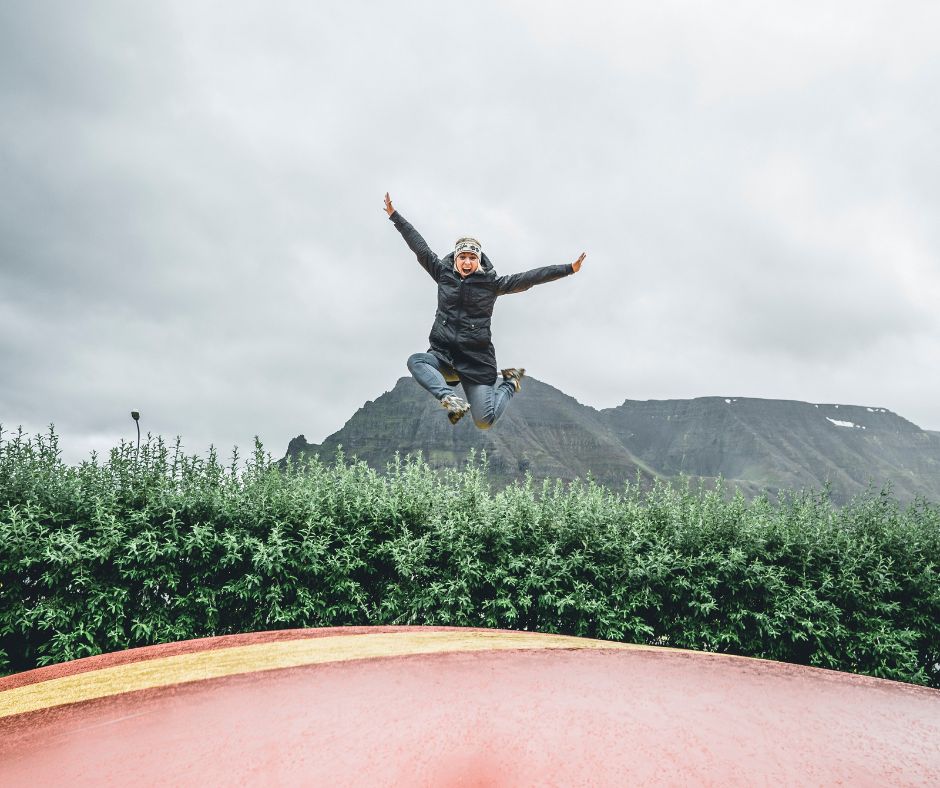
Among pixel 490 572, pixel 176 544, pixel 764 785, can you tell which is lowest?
pixel 764 785

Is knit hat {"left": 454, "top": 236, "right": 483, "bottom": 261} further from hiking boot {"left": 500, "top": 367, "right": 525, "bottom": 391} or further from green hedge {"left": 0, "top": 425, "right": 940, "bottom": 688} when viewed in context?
green hedge {"left": 0, "top": 425, "right": 940, "bottom": 688}

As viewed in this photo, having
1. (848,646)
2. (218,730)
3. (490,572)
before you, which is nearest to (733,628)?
(848,646)

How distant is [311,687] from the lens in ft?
14.1

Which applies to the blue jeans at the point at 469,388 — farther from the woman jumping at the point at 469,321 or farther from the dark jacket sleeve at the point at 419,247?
the dark jacket sleeve at the point at 419,247

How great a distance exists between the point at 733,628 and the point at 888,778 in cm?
376

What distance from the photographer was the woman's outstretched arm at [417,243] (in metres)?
5.96

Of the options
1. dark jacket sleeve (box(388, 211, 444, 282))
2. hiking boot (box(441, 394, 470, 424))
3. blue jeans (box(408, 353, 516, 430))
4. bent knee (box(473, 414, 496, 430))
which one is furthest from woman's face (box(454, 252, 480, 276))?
bent knee (box(473, 414, 496, 430))

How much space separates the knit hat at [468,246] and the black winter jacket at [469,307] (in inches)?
4.8

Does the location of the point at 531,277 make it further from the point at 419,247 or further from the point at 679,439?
the point at 679,439

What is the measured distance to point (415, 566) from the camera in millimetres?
6953

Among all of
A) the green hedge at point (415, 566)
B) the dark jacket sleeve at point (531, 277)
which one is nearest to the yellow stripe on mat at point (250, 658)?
the green hedge at point (415, 566)

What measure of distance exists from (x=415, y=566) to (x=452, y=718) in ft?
10.8

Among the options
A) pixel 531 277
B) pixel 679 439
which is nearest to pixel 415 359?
pixel 531 277

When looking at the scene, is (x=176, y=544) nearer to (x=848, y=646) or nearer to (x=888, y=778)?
(x=888, y=778)
